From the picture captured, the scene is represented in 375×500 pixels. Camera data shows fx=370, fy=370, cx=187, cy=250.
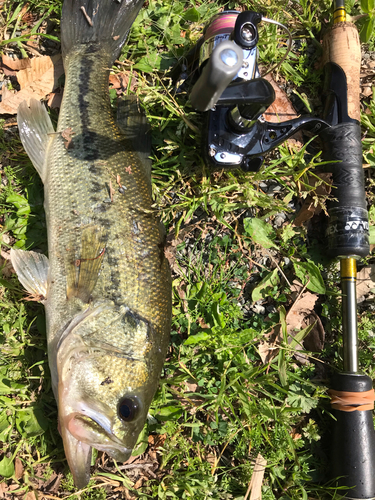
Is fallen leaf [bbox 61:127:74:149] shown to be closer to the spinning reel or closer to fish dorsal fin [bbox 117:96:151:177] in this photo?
fish dorsal fin [bbox 117:96:151:177]

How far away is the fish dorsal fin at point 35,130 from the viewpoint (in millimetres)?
2936

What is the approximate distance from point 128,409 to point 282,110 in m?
2.95

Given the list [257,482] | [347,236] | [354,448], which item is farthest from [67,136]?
[354,448]

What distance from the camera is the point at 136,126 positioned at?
9.89 ft

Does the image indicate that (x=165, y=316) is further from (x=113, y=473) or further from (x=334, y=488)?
(x=334, y=488)

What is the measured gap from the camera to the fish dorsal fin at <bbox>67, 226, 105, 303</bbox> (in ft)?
8.25

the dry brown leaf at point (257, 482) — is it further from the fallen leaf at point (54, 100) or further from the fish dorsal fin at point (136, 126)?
the fallen leaf at point (54, 100)

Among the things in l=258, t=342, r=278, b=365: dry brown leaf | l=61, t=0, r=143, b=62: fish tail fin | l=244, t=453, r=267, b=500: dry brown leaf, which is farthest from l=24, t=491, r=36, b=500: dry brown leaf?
l=61, t=0, r=143, b=62: fish tail fin

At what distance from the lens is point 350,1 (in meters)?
3.72

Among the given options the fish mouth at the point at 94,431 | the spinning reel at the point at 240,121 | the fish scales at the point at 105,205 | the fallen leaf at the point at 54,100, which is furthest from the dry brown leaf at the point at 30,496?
the fallen leaf at the point at 54,100

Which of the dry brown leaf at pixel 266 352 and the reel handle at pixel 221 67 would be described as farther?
the dry brown leaf at pixel 266 352

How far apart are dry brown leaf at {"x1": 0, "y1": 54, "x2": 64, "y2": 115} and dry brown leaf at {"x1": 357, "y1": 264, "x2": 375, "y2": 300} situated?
3.36 meters

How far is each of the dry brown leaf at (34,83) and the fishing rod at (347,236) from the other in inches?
98.7

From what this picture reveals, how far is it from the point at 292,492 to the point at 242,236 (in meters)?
2.28
